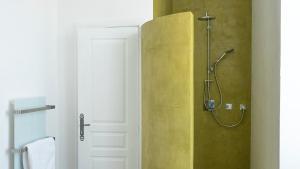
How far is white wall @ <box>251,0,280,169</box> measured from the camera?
2.47 metres

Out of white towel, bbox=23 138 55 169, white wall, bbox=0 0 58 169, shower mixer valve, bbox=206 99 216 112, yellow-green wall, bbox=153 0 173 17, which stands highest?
yellow-green wall, bbox=153 0 173 17

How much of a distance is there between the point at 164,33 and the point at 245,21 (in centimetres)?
182

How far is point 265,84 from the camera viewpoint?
115 inches

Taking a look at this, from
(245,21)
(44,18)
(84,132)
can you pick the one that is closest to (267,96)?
(245,21)

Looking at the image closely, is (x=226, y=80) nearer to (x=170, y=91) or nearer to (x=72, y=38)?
(x=170, y=91)

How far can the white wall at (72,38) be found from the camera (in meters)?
3.23

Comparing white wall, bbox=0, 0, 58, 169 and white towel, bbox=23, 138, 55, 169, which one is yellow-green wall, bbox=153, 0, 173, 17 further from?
white towel, bbox=23, 138, 55, 169

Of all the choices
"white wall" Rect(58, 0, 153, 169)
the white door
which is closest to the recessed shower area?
"white wall" Rect(58, 0, 153, 169)

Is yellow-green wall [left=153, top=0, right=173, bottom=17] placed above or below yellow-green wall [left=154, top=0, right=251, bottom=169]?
above
